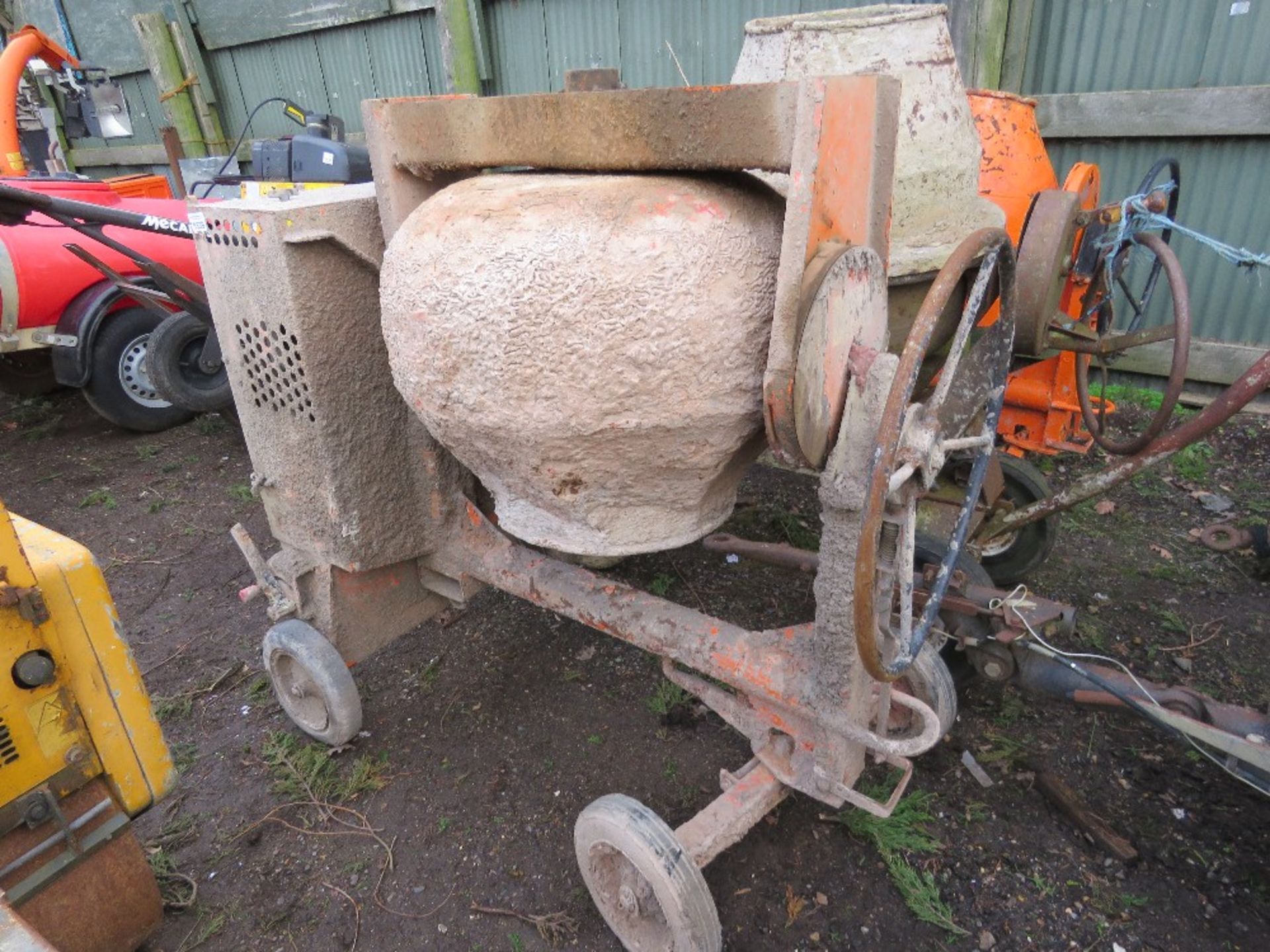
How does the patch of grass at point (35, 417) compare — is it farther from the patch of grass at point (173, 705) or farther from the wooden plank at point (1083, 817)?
the wooden plank at point (1083, 817)

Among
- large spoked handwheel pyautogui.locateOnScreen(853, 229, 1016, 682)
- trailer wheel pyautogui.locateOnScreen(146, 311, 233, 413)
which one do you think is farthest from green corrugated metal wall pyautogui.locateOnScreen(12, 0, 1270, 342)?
trailer wheel pyautogui.locateOnScreen(146, 311, 233, 413)

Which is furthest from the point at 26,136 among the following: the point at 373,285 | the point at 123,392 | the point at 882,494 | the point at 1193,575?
the point at 1193,575

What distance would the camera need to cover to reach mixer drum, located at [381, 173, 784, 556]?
4.56 feet

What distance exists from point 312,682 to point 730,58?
443cm

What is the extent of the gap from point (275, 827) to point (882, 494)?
2.03m

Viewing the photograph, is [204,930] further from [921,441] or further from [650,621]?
[921,441]

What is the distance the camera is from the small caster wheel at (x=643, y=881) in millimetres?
1629

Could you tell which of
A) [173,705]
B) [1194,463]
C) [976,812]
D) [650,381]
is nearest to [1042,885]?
[976,812]

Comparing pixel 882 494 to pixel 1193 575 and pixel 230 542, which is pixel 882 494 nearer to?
pixel 1193 575

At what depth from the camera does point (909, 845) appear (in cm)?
209

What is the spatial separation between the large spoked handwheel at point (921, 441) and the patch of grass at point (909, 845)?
839mm

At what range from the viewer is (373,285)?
6.75ft

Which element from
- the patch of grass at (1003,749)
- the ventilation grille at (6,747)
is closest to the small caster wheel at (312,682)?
the ventilation grille at (6,747)

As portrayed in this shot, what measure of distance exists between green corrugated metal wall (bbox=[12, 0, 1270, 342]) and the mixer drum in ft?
6.40
